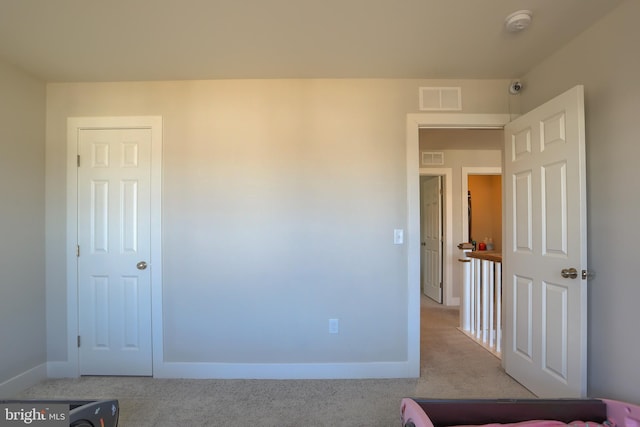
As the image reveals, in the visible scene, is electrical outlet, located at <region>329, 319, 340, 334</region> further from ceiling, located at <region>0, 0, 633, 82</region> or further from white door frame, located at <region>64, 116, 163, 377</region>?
ceiling, located at <region>0, 0, 633, 82</region>

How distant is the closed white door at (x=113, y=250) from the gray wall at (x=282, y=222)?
0.59 feet

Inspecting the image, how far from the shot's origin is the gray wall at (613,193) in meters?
1.68

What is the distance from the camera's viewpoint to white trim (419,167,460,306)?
5.02 meters

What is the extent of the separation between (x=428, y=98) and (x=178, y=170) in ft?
7.04

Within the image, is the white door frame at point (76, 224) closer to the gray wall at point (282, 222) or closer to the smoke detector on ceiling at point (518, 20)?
the gray wall at point (282, 222)

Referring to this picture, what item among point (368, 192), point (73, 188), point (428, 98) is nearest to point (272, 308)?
point (368, 192)

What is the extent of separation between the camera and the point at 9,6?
5.65 feet

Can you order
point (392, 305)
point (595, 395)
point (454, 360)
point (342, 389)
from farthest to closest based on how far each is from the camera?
point (454, 360)
point (392, 305)
point (342, 389)
point (595, 395)

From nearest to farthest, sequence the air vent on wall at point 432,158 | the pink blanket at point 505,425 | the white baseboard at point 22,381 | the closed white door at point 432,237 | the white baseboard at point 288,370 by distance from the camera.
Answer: the pink blanket at point 505,425 < the white baseboard at point 22,381 < the white baseboard at point 288,370 < the air vent on wall at point 432,158 < the closed white door at point 432,237

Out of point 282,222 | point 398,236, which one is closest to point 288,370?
point 282,222

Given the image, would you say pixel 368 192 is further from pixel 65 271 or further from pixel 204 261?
pixel 65 271

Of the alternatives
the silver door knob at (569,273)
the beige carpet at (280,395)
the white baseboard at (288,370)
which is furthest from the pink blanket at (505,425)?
the white baseboard at (288,370)

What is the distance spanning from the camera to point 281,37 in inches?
80.0

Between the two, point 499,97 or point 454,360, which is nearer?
point 499,97
